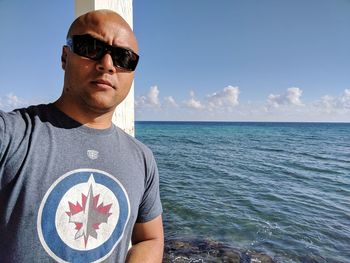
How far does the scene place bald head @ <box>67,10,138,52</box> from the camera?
1404 mm

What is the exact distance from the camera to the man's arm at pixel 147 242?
1.58 metres

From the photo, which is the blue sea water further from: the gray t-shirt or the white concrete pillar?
the gray t-shirt

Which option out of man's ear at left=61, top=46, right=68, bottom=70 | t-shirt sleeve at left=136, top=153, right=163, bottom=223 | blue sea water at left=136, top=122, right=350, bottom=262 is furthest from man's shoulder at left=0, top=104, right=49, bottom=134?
blue sea water at left=136, top=122, right=350, bottom=262

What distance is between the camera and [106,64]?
4.64 feet

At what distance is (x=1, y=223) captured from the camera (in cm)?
110

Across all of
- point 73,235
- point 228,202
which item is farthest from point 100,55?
point 228,202

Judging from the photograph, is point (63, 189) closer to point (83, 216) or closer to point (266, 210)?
point (83, 216)

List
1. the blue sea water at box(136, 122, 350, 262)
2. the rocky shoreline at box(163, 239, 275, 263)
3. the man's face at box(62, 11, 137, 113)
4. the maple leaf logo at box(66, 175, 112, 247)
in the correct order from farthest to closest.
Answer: the blue sea water at box(136, 122, 350, 262) → the rocky shoreline at box(163, 239, 275, 263) → the man's face at box(62, 11, 137, 113) → the maple leaf logo at box(66, 175, 112, 247)

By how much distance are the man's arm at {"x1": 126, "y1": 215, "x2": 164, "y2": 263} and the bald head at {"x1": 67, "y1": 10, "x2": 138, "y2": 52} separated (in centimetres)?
108

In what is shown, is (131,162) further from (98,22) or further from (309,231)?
(309,231)

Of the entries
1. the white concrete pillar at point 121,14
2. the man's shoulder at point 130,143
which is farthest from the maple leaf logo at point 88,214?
the white concrete pillar at point 121,14

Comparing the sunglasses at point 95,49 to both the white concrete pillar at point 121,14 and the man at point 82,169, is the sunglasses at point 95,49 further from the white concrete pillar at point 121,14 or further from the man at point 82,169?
the white concrete pillar at point 121,14

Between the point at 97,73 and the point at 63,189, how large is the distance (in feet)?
1.94

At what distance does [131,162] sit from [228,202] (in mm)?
9356
